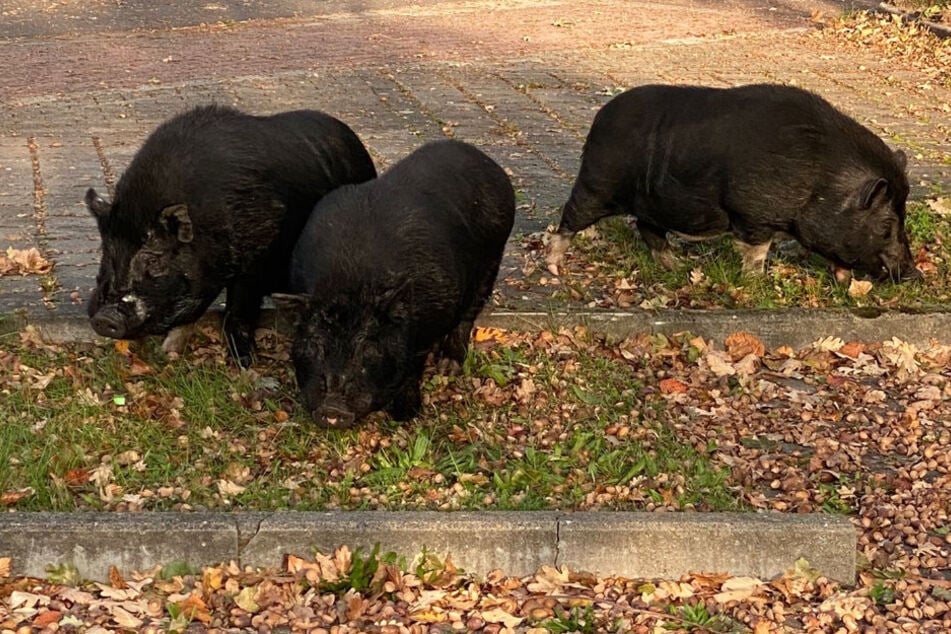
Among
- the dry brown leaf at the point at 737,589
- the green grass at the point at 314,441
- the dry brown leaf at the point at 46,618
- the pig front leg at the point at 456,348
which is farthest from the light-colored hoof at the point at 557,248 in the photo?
the dry brown leaf at the point at 46,618

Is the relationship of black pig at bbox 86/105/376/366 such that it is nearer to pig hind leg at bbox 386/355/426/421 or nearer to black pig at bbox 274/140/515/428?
black pig at bbox 274/140/515/428

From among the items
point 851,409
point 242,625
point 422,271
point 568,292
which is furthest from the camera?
point 568,292

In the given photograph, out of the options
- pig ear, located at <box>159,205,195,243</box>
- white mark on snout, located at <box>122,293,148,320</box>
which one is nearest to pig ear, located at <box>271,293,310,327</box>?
pig ear, located at <box>159,205,195,243</box>

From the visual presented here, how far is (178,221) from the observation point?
611 cm

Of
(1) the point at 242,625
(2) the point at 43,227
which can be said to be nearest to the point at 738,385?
(1) the point at 242,625

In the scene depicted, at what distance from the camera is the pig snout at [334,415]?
223 inches

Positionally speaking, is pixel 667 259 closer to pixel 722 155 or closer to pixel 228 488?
pixel 722 155

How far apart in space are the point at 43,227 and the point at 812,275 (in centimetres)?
454

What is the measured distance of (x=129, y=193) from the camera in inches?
244

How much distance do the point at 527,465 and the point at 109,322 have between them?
1963 mm

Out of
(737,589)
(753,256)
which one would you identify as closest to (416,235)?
(737,589)

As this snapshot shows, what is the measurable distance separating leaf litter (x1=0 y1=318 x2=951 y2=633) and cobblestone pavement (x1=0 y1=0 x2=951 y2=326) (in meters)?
0.84

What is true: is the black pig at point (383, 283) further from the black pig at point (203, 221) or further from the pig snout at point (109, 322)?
the pig snout at point (109, 322)

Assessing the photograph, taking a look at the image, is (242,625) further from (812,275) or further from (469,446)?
(812,275)
